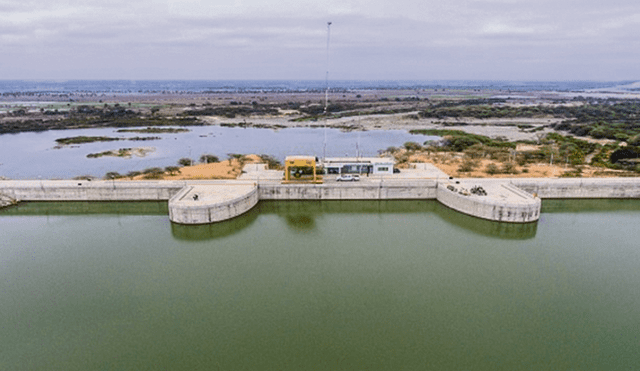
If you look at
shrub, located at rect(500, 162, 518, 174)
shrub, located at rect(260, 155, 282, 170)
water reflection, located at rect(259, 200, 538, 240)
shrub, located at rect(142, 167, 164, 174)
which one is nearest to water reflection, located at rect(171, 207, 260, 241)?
water reflection, located at rect(259, 200, 538, 240)

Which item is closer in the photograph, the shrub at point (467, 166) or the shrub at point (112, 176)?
the shrub at point (112, 176)

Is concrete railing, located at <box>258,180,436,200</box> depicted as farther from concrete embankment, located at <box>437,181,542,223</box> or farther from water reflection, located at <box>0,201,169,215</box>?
water reflection, located at <box>0,201,169,215</box>

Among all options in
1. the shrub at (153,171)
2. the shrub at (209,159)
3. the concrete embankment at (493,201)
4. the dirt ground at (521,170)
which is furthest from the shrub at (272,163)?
the concrete embankment at (493,201)

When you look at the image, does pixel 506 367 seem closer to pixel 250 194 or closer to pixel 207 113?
pixel 250 194

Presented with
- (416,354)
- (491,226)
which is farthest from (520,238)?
(416,354)

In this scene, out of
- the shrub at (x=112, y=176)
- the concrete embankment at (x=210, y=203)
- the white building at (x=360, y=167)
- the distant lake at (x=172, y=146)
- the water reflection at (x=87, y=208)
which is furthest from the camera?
the distant lake at (x=172, y=146)

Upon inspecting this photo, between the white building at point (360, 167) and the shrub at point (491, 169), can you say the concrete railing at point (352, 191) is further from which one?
the shrub at point (491, 169)

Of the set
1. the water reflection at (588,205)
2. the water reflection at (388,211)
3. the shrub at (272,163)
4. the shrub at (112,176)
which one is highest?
the shrub at (272,163)
